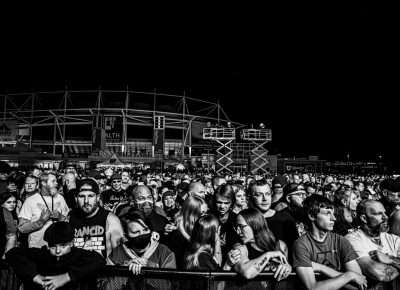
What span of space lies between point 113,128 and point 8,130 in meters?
18.5

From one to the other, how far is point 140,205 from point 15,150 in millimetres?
45832

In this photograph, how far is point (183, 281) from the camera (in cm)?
271

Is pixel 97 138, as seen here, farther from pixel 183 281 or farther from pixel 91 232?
pixel 183 281

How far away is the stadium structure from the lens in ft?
173

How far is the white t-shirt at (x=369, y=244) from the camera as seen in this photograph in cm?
327

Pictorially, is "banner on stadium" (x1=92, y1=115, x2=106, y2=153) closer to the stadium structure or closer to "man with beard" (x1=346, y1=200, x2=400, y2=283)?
the stadium structure

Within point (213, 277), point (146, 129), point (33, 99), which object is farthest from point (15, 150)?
point (213, 277)

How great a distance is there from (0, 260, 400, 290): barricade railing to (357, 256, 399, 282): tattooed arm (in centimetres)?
6

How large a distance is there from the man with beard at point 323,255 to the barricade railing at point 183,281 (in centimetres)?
9

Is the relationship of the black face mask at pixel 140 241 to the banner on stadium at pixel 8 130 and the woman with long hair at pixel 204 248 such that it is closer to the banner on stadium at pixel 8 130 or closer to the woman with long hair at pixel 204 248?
the woman with long hair at pixel 204 248

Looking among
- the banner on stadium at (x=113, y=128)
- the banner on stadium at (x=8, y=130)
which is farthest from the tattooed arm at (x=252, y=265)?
the banner on stadium at (x=8, y=130)

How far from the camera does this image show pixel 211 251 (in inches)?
133

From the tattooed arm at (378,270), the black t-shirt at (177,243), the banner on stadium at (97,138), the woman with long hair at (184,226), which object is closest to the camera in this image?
the tattooed arm at (378,270)

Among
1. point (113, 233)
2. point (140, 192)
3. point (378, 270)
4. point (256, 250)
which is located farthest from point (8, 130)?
point (378, 270)
